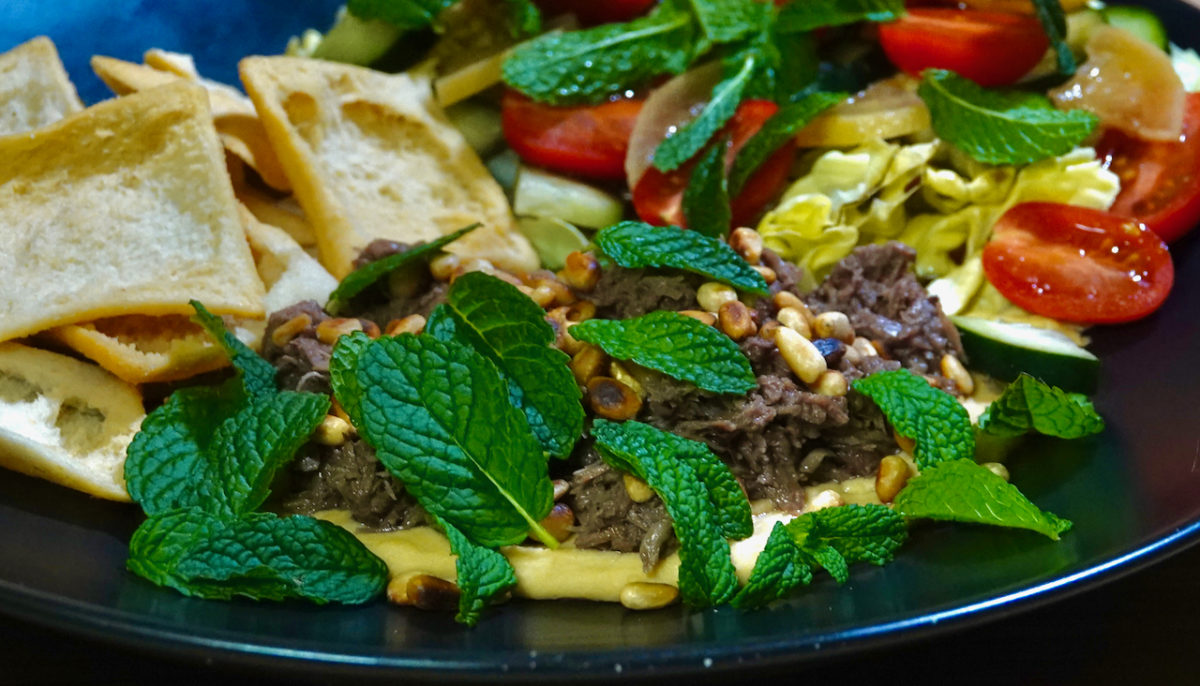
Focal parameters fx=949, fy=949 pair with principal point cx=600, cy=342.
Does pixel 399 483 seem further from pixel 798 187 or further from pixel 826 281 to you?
pixel 798 187

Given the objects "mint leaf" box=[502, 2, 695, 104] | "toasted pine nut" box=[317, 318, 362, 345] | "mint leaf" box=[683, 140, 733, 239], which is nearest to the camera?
"toasted pine nut" box=[317, 318, 362, 345]

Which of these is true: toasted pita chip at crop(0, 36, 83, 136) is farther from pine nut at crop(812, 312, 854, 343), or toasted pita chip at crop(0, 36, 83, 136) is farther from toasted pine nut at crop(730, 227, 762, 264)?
pine nut at crop(812, 312, 854, 343)

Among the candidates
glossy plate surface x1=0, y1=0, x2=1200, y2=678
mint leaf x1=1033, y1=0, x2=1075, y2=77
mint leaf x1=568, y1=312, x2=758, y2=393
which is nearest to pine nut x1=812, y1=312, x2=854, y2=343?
mint leaf x1=568, y1=312, x2=758, y2=393

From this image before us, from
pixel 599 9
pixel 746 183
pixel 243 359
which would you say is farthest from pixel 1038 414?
pixel 599 9

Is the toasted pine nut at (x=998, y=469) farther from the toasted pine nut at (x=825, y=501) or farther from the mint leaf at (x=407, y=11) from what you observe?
the mint leaf at (x=407, y=11)

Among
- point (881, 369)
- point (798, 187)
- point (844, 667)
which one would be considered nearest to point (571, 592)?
point (844, 667)
